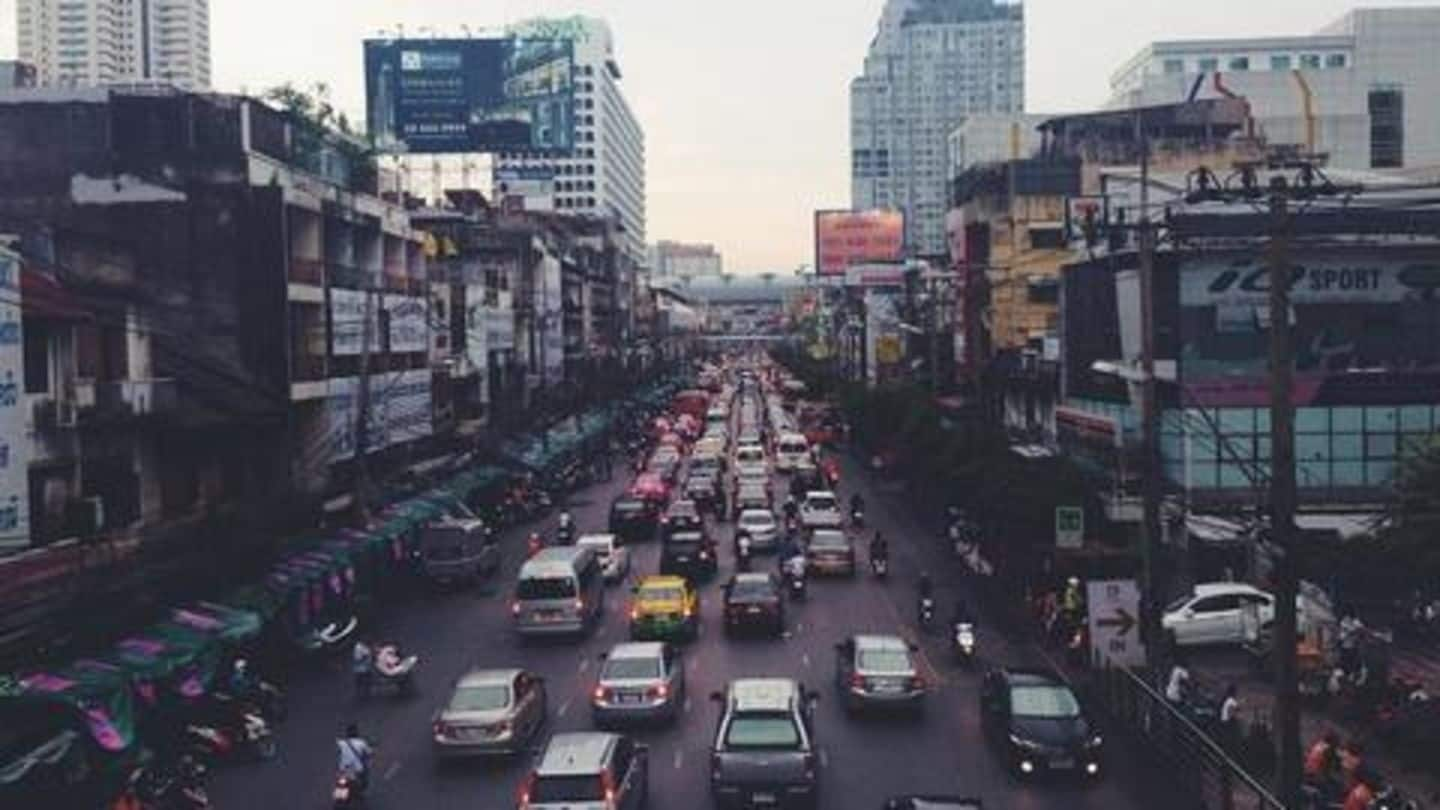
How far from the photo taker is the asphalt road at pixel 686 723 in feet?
78.6

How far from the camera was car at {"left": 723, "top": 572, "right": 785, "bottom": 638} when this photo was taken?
37.0m

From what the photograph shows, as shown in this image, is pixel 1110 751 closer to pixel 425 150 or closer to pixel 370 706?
pixel 370 706

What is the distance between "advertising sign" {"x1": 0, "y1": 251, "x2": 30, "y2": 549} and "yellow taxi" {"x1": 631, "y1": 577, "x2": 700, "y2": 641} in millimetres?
12878

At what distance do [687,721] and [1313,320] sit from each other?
915 inches

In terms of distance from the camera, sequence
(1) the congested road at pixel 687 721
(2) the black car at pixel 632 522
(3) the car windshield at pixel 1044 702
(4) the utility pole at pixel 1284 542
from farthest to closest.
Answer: (2) the black car at pixel 632 522 → (3) the car windshield at pixel 1044 702 → (1) the congested road at pixel 687 721 → (4) the utility pole at pixel 1284 542

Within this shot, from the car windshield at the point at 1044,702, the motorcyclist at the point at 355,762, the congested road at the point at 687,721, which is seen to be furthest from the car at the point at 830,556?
the motorcyclist at the point at 355,762

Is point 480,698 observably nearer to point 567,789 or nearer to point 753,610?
point 567,789

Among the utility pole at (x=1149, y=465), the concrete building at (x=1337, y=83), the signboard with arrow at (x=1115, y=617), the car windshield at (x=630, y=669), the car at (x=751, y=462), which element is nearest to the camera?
the utility pole at (x=1149, y=465)

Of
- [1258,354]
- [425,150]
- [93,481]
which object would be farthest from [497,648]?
[425,150]

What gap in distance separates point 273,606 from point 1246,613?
19.1m

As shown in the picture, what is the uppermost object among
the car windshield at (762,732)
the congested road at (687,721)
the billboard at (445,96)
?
the billboard at (445,96)

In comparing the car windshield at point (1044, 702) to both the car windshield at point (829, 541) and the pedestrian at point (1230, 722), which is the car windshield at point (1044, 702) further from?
the car windshield at point (829, 541)

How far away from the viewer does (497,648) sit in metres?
36.8

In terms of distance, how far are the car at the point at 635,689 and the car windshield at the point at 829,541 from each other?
18864 millimetres
